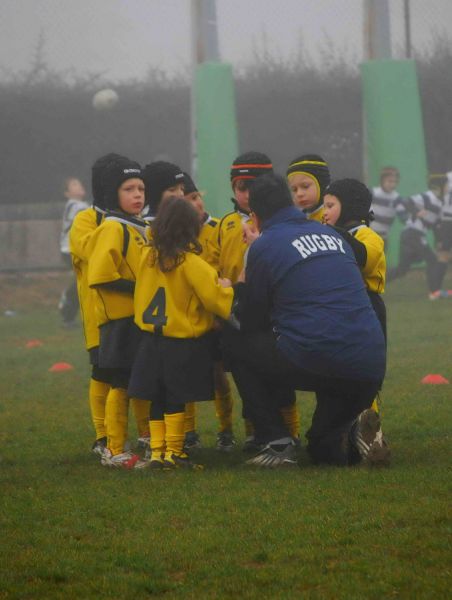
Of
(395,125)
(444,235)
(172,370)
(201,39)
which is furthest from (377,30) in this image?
(172,370)

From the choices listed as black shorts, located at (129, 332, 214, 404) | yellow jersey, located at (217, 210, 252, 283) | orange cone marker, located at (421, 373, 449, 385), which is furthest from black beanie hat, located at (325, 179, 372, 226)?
orange cone marker, located at (421, 373, 449, 385)

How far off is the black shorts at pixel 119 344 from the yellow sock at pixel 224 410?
0.78 metres

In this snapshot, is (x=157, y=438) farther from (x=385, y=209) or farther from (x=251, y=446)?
(x=385, y=209)

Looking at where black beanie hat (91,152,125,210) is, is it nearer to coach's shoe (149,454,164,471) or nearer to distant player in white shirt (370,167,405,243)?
coach's shoe (149,454,164,471)

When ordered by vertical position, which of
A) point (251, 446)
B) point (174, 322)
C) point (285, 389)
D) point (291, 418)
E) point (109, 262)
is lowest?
point (251, 446)

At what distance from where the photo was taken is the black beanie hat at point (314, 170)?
23.7 feet

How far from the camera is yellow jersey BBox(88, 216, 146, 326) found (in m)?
7.05

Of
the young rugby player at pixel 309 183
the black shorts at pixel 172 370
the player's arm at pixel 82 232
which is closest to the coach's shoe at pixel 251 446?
the black shorts at pixel 172 370

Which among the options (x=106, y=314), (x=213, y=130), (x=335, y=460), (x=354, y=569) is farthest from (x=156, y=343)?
(x=213, y=130)

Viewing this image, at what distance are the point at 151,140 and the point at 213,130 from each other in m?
Answer: 3.03

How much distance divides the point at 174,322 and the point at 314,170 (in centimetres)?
124

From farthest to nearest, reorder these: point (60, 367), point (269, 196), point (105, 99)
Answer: point (105, 99), point (60, 367), point (269, 196)

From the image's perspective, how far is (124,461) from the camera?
276 inches

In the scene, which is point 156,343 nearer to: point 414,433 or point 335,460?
point 335,460
